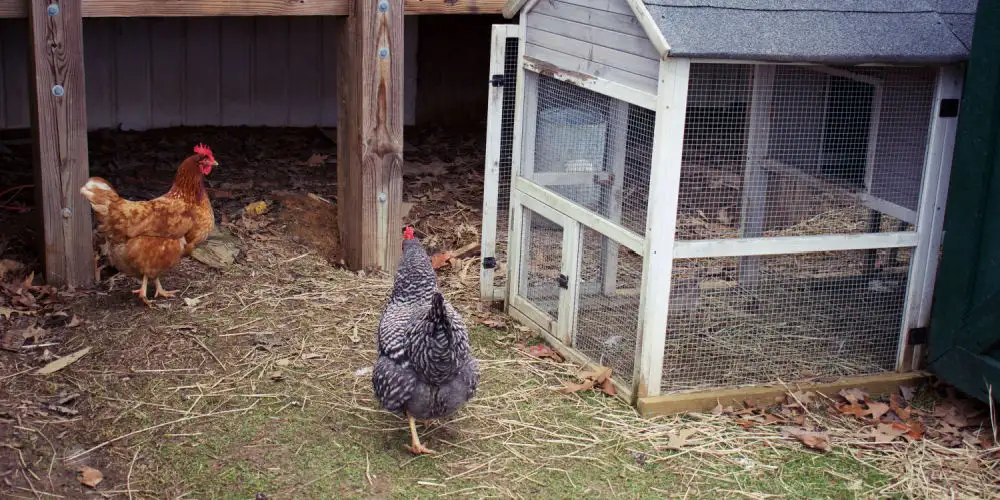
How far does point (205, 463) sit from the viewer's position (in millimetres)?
4238

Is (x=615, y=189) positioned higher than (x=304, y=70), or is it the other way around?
(x=304, y=70)

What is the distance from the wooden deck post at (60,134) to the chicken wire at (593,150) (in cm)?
241

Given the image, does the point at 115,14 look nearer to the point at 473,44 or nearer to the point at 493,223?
the point at 493,223

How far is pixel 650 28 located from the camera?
170 inches

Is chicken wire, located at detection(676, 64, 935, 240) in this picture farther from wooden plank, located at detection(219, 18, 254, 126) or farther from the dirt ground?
wooden plank, located at detection(219, 18, 254, 126)

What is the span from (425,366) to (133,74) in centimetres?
538

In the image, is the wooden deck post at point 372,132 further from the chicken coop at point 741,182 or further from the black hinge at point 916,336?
the black hinge at point 916,336

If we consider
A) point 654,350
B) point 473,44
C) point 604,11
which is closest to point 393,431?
point 654,350

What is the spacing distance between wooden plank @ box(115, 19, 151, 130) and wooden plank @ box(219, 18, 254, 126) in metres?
0.60

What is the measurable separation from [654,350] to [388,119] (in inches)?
93.8

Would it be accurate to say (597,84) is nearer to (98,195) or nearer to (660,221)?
(660,221)

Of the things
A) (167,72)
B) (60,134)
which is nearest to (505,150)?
(60,134)

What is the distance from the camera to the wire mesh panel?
553 cm

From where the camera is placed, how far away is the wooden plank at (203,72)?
27.9 ft
